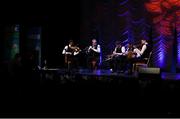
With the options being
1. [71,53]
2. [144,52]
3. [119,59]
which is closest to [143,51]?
[144,52]

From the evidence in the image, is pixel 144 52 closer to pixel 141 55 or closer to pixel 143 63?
pixel 141 55

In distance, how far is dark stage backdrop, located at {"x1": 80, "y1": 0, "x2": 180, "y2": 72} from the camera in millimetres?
11734

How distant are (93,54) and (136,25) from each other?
6.17 ft

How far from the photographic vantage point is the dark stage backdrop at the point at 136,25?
1173cm

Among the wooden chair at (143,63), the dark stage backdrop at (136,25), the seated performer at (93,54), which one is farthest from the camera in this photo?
the seated performer at (93,54)

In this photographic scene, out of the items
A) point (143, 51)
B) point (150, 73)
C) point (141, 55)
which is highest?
point (143, 51)

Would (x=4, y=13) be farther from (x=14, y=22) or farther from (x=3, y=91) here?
(x=3, y=91)

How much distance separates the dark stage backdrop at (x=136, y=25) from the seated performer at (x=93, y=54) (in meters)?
0.93

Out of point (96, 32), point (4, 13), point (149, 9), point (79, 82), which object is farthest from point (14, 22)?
point (79, 82)

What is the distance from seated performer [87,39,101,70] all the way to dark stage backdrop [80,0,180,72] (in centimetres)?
93

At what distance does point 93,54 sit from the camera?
480 inches

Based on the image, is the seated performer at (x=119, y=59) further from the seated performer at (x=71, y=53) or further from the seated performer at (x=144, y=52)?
the seated performer at (x=71, y=53)

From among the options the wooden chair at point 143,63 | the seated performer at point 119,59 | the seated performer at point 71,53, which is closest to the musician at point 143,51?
the wooden chair at point 143,63

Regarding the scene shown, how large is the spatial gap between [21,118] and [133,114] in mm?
1009
